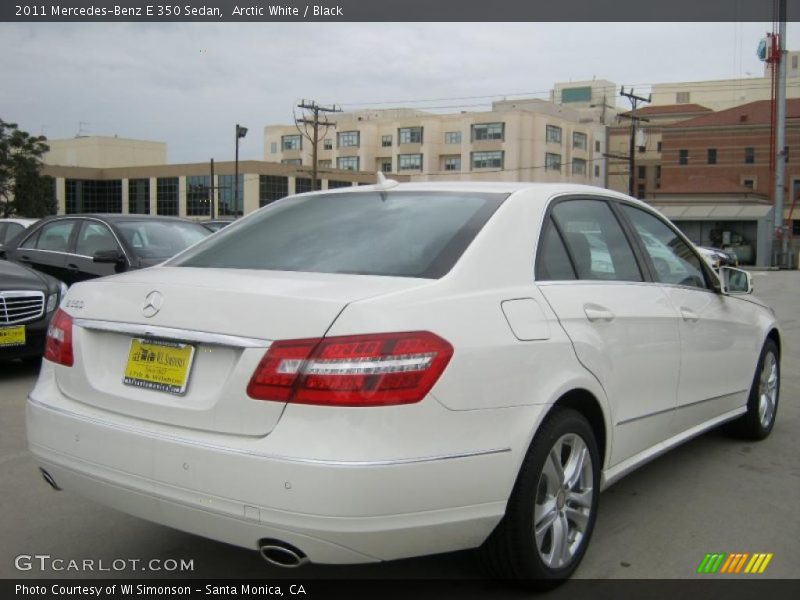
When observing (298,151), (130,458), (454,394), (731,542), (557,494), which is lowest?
(731,542)

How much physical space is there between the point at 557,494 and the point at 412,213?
1.31 metres

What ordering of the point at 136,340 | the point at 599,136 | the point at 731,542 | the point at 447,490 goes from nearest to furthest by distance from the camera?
the point at 447,490
the point at 136,340
the point at 731,542
the point at 599,136

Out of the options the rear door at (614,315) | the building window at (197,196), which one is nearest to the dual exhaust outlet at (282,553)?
the rear door at (614,315)

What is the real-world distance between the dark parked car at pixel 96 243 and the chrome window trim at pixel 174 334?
19.5ft

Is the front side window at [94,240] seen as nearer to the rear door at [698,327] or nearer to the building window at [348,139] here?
the rear door at [698,327]

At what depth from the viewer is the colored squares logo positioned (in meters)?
3.39

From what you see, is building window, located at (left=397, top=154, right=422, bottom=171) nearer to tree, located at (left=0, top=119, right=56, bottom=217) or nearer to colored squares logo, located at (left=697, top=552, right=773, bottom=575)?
tree, located at (left=0, top=119, right=56, bottom=217)

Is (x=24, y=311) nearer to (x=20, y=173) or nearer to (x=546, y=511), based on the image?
(x=546, y=511)

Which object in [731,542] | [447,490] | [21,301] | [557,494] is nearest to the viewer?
[447,490]

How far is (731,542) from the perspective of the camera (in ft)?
12.1

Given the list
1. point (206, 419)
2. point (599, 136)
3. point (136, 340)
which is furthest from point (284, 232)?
point (599, 136)

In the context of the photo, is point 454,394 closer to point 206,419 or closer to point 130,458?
point 206,419

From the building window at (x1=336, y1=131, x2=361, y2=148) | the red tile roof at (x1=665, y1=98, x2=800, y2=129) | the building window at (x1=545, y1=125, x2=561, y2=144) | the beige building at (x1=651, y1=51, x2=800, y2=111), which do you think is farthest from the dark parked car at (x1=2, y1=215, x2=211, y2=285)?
the beige building at (x1=651, y1=51, x2=800, y2=111)

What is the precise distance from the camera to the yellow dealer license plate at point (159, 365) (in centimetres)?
277
